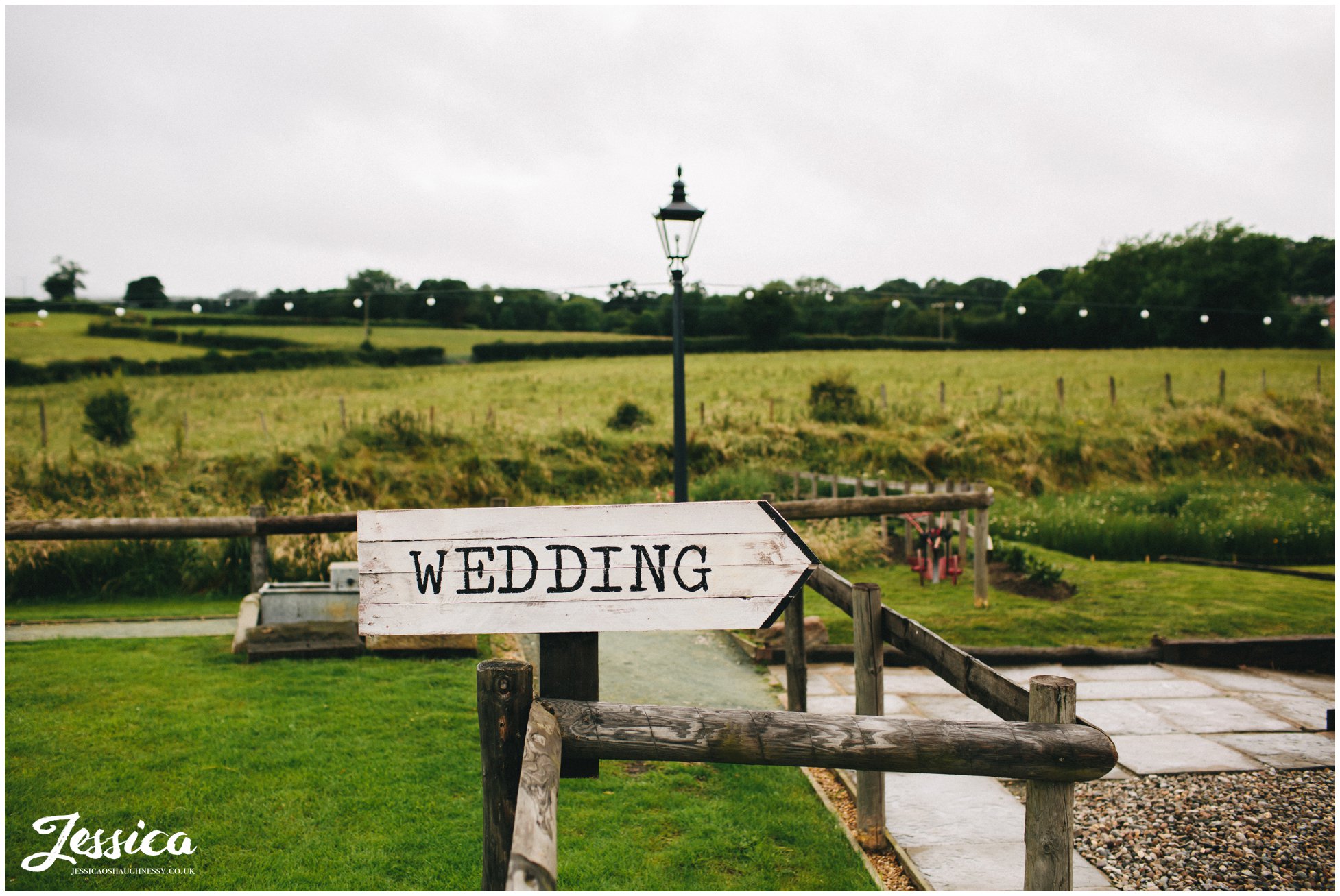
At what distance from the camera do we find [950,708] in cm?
509

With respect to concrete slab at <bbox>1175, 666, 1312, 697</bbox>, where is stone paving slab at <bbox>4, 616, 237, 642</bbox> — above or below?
above

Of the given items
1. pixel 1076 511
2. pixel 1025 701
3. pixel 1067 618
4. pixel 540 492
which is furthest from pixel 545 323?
pixel 1025 701

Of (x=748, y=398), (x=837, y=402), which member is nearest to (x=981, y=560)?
(x=837, y=402)

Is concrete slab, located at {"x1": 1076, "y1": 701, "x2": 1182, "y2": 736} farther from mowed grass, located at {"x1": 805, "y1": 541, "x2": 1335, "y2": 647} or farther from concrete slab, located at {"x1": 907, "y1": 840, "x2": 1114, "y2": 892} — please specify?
concrete slab, located at {"x1": 907, "y1": 840, "x2": 1114, "y2": 892}

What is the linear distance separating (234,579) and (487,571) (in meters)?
7.91

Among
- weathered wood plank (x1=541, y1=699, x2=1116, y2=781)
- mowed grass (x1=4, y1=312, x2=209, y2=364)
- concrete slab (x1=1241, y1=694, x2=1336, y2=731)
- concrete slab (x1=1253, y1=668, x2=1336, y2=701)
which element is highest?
mowed grass (x1=4, y1=312, x2=209, y2=364)

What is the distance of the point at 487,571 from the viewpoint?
1931 millimetres

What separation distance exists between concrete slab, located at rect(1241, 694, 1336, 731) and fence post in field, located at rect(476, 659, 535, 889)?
517cm

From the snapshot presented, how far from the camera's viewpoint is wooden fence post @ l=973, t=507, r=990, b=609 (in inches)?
297

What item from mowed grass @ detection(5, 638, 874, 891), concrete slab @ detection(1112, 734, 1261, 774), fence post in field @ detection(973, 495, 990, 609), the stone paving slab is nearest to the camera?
mowed grass @ detection(5, 638, 874, 891)

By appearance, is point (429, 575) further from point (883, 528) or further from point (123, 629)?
point (883, 528)

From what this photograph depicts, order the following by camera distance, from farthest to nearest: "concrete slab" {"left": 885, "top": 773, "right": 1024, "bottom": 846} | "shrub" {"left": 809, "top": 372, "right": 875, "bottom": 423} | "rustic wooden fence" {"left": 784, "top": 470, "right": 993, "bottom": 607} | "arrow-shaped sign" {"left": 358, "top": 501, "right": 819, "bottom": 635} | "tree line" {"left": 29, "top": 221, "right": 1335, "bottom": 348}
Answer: "tree line" {"left": 29, "top": 221, "right": 1335, "bottom": 348} → "shrub" {"left": 809, "top": 372, "right": 875, "bottom": 423} → "rustic wooden fence" {"left": 784, "top": 470, "right": 993, "bottom": 607} → "concrete slab" {"left": 885, "top": 773, "right": 1024, "bottom": 846} → "arrow-shaped sign" {"left": 358, "top": 501, "right": 819, "bottom": 635}

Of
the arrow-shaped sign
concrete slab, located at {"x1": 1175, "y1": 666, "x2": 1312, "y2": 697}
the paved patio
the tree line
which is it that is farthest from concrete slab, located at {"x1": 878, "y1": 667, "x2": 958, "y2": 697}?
the tree line

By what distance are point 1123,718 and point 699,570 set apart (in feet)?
14.0
